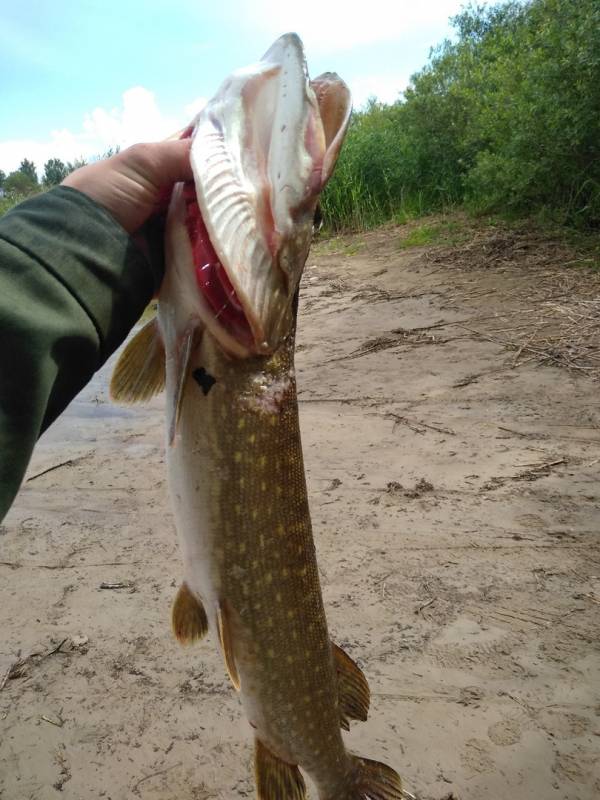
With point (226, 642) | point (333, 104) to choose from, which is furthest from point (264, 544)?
point (333, 104)

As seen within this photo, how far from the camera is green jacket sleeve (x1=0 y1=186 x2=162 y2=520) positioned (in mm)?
1136

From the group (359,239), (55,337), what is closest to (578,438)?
(55,337)

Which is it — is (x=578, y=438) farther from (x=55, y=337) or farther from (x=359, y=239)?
(x=359, y=239)

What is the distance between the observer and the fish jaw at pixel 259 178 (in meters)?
1.30

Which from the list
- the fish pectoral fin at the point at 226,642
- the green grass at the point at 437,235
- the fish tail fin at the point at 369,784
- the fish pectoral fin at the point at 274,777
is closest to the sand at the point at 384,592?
the fish tail fin at the point at 369,784

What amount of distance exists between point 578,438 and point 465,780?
256 cm

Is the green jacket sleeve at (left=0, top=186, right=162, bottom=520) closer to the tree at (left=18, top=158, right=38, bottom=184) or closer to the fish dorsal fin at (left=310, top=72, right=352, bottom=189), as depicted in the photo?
the fish dorsal fin at (left=310, top=72, right=352, bottom=189)

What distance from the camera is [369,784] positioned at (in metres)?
1.84

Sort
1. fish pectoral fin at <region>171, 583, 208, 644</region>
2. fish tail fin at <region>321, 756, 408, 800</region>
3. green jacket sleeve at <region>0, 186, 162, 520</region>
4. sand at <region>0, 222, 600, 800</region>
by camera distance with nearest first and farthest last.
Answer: green jacket sleeve at <region>0, 186, 162, 520</region>, fish pectoral fin at <region>171, 583, 208, 644</region>, fish tail fin at <region>321, 756, 408, 800</region>, sand at <region>0, 222, 600, 800</region>

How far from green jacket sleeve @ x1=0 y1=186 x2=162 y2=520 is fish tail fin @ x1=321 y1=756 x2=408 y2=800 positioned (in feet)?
4.31

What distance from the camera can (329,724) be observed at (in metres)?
1.79

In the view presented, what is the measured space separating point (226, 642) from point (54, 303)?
973mm

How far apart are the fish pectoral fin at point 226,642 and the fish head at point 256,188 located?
71 cm

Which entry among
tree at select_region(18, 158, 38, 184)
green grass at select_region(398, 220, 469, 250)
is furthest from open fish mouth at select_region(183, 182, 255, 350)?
tree at select_region(18, 158, 38, 184)
